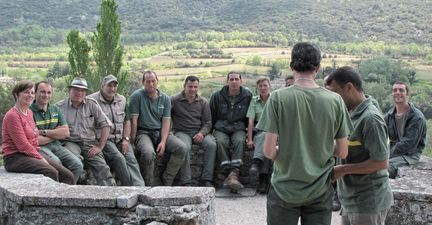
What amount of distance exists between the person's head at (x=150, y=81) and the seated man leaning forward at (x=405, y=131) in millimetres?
2987

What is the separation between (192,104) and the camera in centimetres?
728

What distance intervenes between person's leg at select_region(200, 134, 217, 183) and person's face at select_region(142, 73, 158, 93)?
971mm

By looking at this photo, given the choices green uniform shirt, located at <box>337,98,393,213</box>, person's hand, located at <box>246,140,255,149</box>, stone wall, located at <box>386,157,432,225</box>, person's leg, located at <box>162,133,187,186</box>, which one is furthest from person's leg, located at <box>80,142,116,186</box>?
green uniform shirt, located at <box>337,98,393,213</box>

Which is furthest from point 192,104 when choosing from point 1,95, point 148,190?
point 1,95

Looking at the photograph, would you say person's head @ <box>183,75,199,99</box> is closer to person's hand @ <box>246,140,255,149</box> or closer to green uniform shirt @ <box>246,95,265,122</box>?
green uniform shirt @ <box>246,95,265,122</box>

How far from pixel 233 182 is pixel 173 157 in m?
0.83

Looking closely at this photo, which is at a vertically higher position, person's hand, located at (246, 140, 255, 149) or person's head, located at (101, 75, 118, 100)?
person's head, located at (101, 75, 118, 100)

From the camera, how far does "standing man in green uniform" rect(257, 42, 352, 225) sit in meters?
2.99

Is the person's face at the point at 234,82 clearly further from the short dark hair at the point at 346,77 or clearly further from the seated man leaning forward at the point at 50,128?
the short dark hair at the point at 346,77

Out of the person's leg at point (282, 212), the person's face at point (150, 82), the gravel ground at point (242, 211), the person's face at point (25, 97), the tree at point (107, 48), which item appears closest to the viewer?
the person's leg at point (282, 212)

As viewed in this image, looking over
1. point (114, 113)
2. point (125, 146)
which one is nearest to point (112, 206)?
point (125, 146)

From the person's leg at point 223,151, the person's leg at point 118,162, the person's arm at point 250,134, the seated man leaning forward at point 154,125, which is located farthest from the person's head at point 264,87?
the person's leg at point 118,162

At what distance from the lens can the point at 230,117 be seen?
736 centimetres

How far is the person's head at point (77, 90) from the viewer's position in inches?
244
